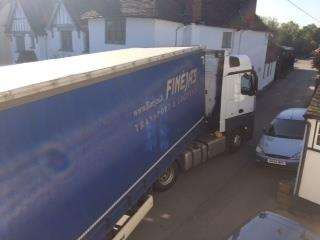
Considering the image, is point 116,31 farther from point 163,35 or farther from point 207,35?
point 207,35

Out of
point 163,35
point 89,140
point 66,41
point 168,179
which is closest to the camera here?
point 89,140

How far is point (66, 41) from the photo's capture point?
90.2 feet

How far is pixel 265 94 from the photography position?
28.7 meters

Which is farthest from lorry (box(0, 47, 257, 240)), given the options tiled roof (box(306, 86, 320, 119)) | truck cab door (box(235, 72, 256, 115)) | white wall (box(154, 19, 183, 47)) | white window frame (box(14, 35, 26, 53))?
white window frame (box(14, 35, 26, 53))

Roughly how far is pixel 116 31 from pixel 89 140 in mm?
16490

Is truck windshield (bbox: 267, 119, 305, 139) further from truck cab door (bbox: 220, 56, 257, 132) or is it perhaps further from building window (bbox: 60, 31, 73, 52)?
building window (bbox: 60, 31, 73, 52)

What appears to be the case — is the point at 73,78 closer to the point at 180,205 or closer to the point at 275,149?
the point at 180,205

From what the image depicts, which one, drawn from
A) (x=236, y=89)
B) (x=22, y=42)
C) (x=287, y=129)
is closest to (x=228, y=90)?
(x=236, y=89)

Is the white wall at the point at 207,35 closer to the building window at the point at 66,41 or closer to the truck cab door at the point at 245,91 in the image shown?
the truck cab door at the point at 245,91

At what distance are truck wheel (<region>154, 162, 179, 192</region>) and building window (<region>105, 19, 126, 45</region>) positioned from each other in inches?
472

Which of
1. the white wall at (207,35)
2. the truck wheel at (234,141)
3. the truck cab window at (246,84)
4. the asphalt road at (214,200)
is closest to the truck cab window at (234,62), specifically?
the truck cab window at (246,84)

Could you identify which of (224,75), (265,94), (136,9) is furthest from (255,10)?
(224,75)

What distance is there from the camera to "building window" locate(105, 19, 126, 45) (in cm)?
2081

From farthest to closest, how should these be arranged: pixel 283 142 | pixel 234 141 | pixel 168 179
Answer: pixel 234 141
pixel 283 142
pixel 168 179
